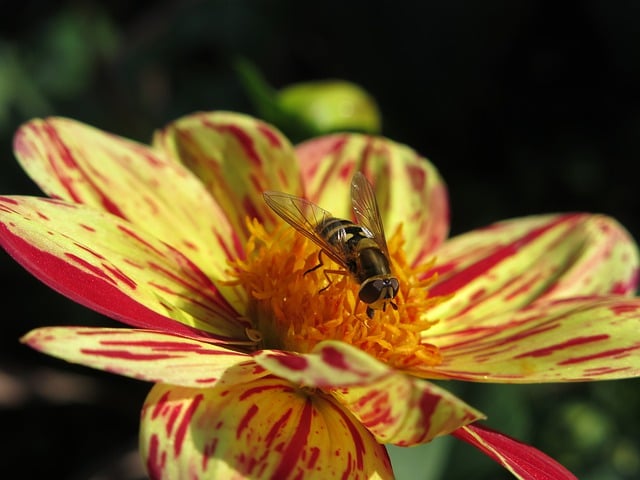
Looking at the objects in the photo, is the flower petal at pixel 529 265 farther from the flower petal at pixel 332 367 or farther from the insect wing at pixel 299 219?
the flower petal at pixel 332 367

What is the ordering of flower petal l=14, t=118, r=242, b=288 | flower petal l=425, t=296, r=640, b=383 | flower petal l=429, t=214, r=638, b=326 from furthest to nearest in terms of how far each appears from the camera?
flower petal l=429, t=214, r=638, b=326, flower petal l=14, t=118, r=242, b=288, flower petal l=425, t=296, r=640, b=383

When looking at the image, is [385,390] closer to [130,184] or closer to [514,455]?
[514,455]

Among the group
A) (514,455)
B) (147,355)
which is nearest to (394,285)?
(514,455)

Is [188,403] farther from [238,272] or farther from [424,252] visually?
[424,252]

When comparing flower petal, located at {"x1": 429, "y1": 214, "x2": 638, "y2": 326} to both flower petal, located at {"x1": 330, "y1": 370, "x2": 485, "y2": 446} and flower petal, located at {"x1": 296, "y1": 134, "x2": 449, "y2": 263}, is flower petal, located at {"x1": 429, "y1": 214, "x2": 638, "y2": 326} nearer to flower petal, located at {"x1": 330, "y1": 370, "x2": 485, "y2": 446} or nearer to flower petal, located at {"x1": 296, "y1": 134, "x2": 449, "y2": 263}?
flower petal, located at {"x1": 296, "y1": 134, "x2": 449, "y2": 263}

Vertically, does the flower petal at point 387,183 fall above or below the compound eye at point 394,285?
above

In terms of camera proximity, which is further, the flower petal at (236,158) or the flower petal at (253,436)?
the flower petal at (236,158)

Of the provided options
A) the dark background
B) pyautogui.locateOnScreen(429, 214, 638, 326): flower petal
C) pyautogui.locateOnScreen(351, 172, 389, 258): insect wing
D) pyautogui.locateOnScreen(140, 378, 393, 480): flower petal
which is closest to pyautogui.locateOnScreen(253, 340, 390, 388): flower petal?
pyautogui.locateOnScreen(140, 378, 393, 480): flower petal

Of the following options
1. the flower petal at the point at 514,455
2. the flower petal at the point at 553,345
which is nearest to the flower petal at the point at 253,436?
the flower petal at the point at 514,455
